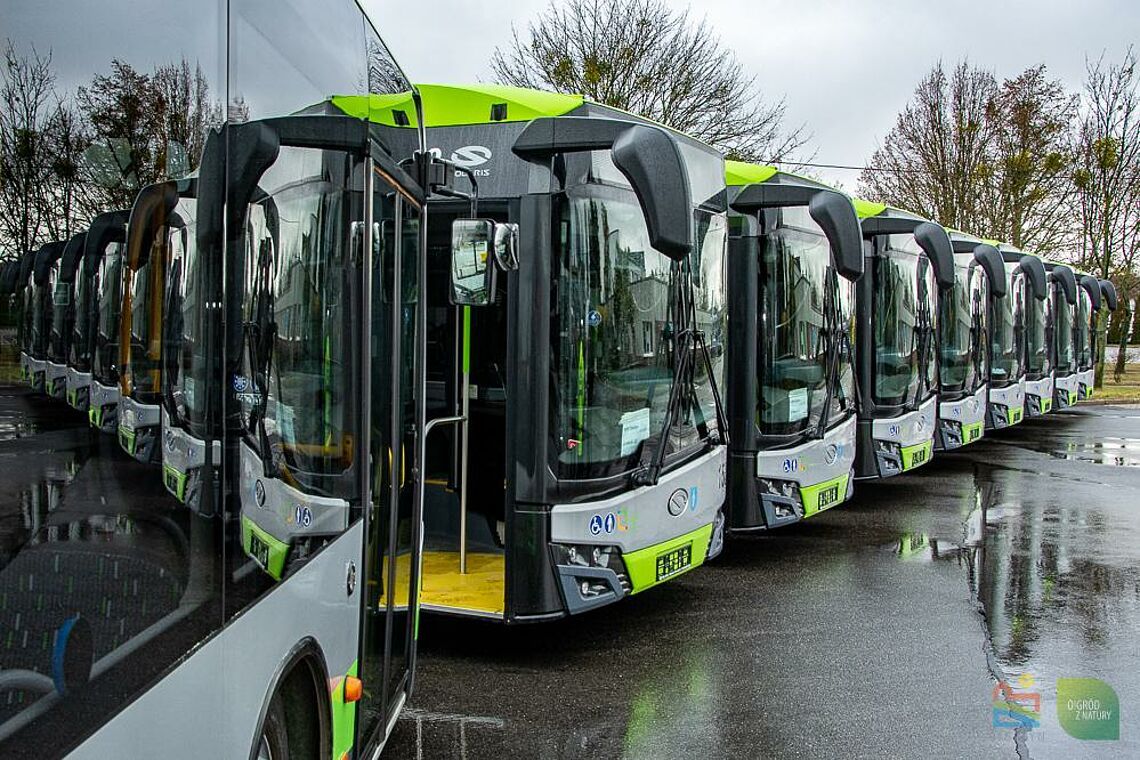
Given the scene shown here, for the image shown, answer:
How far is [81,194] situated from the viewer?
1695 mm

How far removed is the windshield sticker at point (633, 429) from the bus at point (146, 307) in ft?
13.8

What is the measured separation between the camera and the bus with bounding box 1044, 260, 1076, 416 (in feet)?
72.0

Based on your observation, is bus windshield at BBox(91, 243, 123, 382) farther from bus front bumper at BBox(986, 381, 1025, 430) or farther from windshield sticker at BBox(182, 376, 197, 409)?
bus front bumper at BBox(986, 381, 1025, 430)

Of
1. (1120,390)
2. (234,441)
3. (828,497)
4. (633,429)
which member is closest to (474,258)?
(633,429)

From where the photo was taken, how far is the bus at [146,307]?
1.88 m

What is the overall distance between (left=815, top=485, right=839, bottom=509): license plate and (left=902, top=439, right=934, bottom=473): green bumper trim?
2.86m

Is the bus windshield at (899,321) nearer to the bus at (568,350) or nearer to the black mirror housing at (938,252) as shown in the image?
the black mirror housing at (938,252)

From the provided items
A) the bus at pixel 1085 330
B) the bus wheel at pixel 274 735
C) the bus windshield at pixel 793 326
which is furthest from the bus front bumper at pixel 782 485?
the bus at pixel 1085 330

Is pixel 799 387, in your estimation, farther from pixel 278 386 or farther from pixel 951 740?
pixel 278 386

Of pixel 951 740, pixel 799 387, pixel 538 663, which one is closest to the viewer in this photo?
pixel 951 740

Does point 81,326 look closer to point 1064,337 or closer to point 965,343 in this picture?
point 965,343

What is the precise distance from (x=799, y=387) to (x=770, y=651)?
10.3 ft

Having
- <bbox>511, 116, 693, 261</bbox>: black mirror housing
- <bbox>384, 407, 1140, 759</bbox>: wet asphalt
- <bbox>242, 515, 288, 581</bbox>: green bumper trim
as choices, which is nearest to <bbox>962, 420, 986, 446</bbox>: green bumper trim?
<bbox>384, 407, 1140, 759</bbox>: wet asphalt

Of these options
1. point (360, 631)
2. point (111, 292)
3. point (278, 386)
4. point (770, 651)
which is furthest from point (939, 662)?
point (111, 292)
